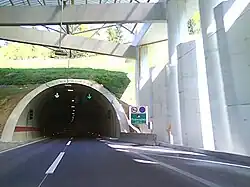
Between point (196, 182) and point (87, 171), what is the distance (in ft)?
11.1

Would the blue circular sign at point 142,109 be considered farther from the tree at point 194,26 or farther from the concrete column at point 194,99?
the tree at point 194,26

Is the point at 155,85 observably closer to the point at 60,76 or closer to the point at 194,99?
the point at 194,99

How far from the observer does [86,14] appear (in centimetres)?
2441

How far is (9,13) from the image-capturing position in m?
24.4

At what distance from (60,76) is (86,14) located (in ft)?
73.1

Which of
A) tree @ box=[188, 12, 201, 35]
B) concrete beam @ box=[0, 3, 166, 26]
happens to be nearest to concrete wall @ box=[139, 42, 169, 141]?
tree @ box=[188, 12, 201, 35]

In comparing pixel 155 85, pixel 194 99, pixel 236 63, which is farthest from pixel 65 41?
pixel 236 63

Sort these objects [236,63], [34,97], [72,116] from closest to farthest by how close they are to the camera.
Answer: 1. [236,63]
2. [34,97]
3. [72,116]

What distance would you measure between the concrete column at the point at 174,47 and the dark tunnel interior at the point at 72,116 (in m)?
21.2

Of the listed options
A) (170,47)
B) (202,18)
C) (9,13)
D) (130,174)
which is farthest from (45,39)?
(130,174)

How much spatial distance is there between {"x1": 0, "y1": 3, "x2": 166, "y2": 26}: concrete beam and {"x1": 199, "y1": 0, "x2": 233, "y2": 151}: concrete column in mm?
8872

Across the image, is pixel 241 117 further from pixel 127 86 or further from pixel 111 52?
pixel 127 86

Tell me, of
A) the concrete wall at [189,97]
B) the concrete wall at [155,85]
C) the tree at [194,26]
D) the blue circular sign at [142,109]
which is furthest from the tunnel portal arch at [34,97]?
the concrete wall at [189,97]

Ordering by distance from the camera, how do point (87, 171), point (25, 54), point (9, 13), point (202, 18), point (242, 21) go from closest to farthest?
1. point (87, 171)
2. point (242, 21)
3. point (202, 18)
4. point (9, 13)
5. point (25, 54)
